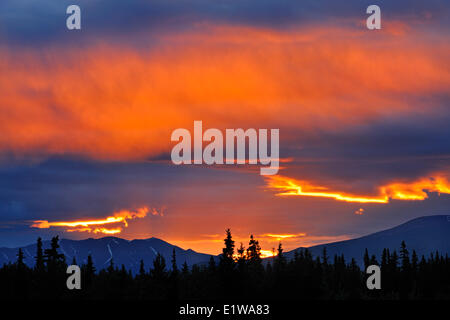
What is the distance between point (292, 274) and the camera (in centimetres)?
18062

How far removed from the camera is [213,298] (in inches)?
6914
